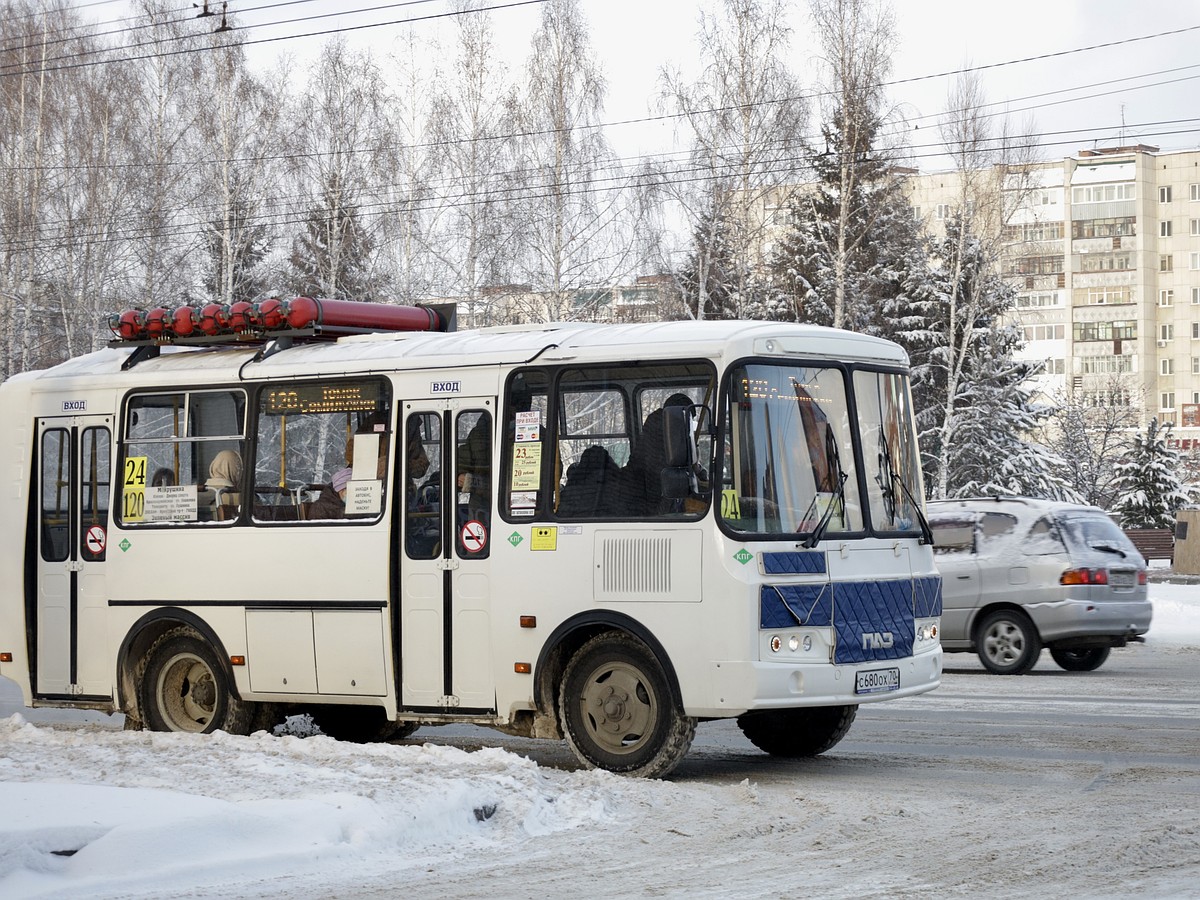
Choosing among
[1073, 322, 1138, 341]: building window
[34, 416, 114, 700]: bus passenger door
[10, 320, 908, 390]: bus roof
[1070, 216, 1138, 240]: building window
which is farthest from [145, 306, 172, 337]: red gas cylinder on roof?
[1073, 322, 1138, 341]: building window

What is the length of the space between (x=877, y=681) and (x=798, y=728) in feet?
5.02

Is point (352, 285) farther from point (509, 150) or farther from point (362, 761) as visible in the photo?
point (362, 761)

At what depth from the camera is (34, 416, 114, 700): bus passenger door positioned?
44.5ft

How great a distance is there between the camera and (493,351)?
11.8 meters

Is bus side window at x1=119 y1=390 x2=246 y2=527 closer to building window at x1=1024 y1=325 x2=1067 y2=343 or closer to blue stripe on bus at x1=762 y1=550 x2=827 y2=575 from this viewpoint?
blue stripe on bus at x1=762 y1=550 x2=827 y2=575

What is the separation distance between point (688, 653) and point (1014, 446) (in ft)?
135

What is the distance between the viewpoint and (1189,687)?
17422mm

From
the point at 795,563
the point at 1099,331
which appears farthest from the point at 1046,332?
the point at 795,563

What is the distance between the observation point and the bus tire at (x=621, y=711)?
10.8 metres

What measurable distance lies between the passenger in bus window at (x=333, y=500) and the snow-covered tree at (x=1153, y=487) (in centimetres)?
4992

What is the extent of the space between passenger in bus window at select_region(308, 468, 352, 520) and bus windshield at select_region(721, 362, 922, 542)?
10.1 feet

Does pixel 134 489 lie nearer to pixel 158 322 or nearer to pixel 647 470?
pixel 158 322

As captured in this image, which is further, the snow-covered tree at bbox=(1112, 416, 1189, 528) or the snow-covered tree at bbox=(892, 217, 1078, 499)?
the snow-covered tree at bbox=(1112, 416, 1189, 528)

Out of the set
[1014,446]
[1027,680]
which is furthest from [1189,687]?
[1014,446]
